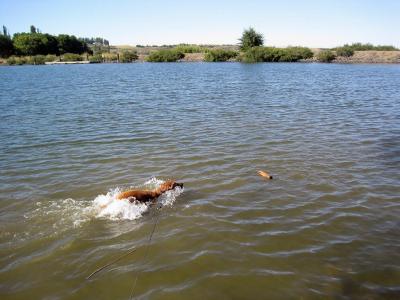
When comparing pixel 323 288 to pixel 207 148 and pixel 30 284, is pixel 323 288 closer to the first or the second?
pixel 30 284

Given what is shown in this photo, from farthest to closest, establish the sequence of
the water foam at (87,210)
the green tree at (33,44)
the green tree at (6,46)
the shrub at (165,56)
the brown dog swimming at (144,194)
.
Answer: the green tree at (33,44), the green tree at (6,46), the shrub at (165,56), the brown dog swimming at (144,194), the water foam at (87,210)

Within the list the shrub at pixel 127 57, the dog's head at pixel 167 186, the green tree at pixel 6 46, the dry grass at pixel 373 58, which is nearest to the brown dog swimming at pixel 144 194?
the dog's head at pixel 167 186

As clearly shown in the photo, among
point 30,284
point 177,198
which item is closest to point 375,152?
point 177,198

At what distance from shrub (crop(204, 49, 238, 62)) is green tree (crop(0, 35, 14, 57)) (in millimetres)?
83784

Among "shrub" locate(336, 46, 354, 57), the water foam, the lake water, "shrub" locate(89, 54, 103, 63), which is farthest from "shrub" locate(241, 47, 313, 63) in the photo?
the water foam

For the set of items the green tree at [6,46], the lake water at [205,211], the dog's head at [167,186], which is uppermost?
the green tree at [6,46]

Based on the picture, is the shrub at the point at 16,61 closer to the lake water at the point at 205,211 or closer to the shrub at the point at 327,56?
the shrub at the point at 327,56

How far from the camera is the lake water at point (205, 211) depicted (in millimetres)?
5945

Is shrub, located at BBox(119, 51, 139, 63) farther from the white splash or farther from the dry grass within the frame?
the white splash

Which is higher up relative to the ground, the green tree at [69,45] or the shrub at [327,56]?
the green tree at [69,45]

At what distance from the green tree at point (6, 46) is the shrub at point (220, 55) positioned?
83.8m

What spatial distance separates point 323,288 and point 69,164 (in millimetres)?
9279

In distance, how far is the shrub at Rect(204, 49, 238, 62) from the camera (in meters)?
103

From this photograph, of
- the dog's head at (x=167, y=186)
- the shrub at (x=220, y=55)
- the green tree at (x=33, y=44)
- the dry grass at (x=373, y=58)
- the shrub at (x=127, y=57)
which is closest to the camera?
the dog's head at (x=167, y=186)
